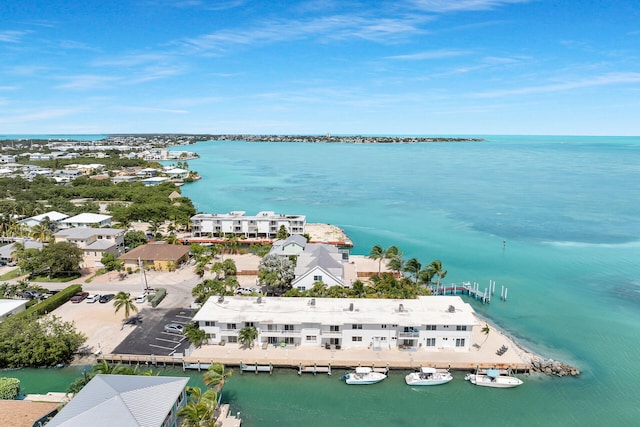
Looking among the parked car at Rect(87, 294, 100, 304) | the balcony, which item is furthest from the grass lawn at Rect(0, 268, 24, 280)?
the balcony

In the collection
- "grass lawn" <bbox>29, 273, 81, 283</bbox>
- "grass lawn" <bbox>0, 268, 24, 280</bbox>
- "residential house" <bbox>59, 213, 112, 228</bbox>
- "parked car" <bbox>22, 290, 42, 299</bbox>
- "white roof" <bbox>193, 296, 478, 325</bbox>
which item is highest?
"residential house" <bbox>59, 213, 112, 228</bbox>

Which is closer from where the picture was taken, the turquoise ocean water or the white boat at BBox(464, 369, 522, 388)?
the turquoise ocean water

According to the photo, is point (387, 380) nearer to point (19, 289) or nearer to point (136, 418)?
point (136, 418)

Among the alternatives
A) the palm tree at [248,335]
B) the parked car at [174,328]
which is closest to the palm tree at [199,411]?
the palm tree at [248,335]

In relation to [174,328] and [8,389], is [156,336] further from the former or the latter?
[8,389]

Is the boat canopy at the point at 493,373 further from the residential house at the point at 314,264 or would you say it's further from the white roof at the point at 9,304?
the white roof at the point at 9,304

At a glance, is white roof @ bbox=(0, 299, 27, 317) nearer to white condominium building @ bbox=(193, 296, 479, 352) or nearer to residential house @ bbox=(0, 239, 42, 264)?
residential house @ bbox=(0, 239, 42, 264)
